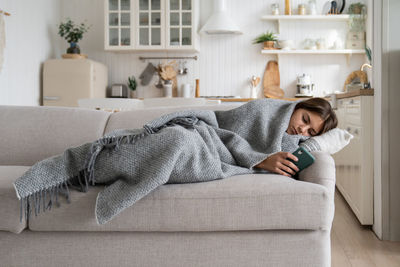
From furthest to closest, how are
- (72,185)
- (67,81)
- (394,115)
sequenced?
(67,81) → (394,115) → (72,185)

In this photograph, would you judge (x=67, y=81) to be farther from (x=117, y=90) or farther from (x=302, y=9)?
(x=302, y=9)

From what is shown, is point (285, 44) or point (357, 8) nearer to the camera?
point (357, 8)

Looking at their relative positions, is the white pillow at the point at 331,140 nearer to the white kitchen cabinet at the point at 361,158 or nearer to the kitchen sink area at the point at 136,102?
the white kitchen cabinet at the point at 361,158

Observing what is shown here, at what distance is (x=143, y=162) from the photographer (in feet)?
5.31

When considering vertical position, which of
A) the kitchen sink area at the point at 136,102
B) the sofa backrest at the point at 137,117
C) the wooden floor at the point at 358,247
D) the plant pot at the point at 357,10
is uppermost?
the plant pot at the point at 357,10

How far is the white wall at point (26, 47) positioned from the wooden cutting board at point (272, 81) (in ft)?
8.56

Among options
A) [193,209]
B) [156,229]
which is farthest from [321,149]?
[156,229]

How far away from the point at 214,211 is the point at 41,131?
1.29 meters

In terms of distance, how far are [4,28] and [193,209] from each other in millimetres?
3255

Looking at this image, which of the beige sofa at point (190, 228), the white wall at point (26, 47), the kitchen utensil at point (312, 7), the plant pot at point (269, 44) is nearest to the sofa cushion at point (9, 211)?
the beige sofa at point (190, 228)

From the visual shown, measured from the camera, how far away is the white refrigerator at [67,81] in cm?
463

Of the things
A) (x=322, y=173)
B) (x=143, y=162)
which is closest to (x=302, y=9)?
(x=322, y=173)

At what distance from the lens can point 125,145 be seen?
1681mm

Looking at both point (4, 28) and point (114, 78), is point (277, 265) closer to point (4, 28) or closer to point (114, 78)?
point (4, 28)
